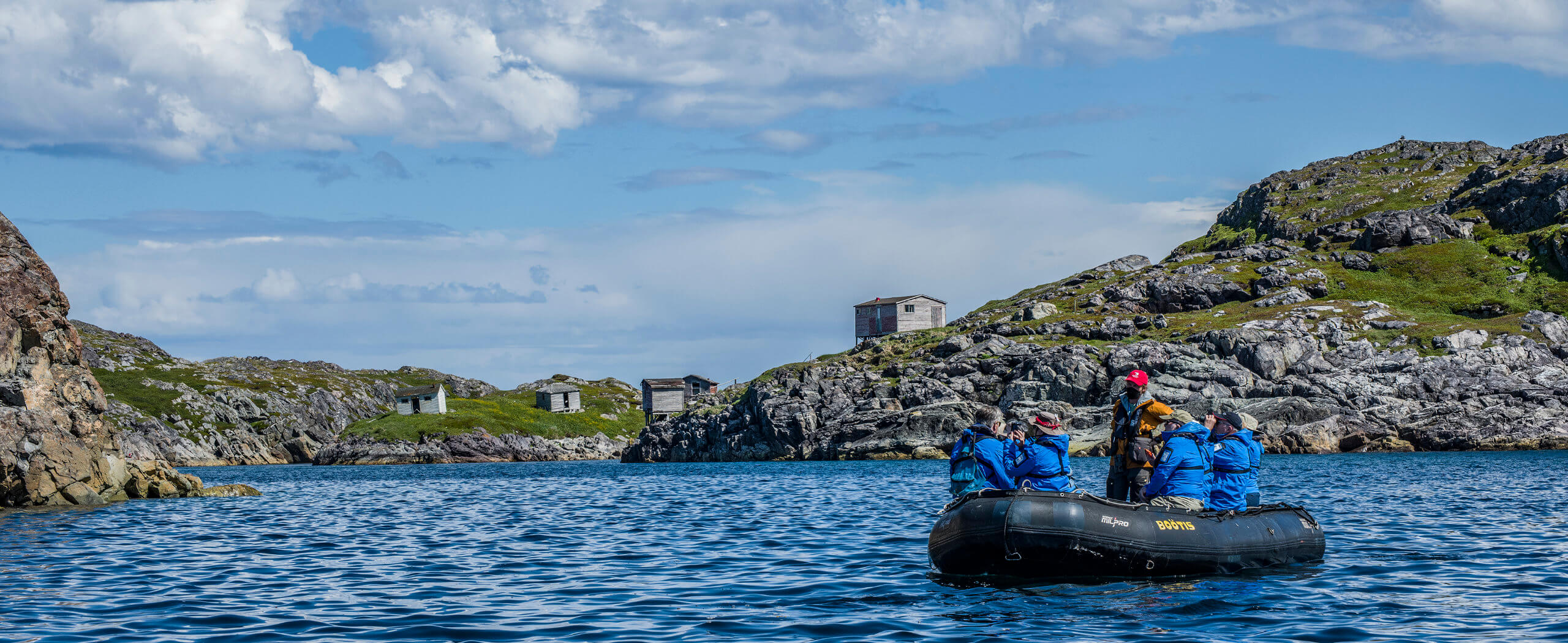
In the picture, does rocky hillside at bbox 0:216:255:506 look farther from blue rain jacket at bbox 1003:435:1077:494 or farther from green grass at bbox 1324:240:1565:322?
green grass at bbox 1324:240:1565:322

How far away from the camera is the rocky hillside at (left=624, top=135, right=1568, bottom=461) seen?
102m

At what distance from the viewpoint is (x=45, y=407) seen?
47.0 metres

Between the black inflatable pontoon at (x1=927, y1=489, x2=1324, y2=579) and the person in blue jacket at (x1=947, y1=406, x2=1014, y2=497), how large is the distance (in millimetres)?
1035

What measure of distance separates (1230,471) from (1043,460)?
16.6 ft

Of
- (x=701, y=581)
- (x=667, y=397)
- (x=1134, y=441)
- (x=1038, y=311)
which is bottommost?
(x=701, y=581)

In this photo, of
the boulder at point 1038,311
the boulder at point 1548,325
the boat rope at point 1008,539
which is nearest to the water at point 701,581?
the boat rope at point 1008,539

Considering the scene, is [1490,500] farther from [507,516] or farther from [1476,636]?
[507,516]

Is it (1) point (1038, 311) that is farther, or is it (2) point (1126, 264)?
(2) point (1126, 264)

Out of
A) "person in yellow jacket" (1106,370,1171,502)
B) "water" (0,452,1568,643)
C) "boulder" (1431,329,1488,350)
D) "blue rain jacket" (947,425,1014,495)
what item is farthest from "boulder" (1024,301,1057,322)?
"blue rain jacket" (947,425,1014,495)

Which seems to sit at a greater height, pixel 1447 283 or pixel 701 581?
pixel 1447 283

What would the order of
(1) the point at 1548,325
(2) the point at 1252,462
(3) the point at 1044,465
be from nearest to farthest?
1. (3) the point at 1044,465
2. (2) the point at 1252,462
3. (1) the point at 1548,325

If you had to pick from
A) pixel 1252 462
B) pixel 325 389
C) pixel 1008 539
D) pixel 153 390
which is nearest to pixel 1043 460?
pixel 1008 539

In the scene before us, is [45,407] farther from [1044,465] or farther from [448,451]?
[448,451]

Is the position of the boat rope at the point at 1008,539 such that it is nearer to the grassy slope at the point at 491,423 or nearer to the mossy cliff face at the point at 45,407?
the mossy cliff face at the point at 45,407
